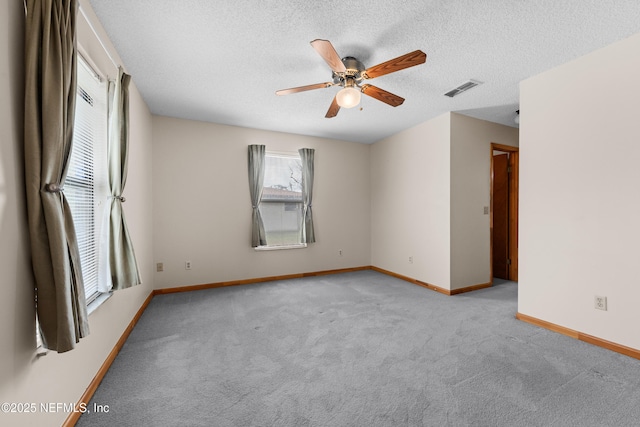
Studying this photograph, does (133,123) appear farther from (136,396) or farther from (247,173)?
(136,396)

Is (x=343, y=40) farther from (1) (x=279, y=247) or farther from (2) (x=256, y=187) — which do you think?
(1) (x=279, y=247)

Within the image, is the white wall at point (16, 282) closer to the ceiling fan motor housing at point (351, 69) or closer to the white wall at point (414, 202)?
the ceiling fan motor housing at point (351, 69)

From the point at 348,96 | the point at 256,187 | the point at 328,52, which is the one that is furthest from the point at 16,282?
the point at 256,187

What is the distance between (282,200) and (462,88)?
302cm

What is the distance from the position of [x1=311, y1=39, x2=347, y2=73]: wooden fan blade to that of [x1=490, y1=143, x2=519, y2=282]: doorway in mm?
3506

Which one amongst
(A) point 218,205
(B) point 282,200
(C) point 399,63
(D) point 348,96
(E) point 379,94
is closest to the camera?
(C) point 399,63

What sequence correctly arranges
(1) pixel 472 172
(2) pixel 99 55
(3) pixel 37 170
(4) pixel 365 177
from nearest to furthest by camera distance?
(3) pixel 37 170, (2) pixel 99 55, (1) pixel 472 172, (4) pixel 365 177

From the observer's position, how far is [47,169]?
1156 millimetres

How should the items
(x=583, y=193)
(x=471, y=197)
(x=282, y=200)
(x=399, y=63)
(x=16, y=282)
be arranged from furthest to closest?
(x=282, y=200)
(x=471, y=197)
(x=583, y=193)
(x=399, y=63)
(x=16, y=282)

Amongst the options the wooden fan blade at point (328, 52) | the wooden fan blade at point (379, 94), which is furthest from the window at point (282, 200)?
the wooden fan blade at point (328, 52)

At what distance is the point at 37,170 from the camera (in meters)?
1.13

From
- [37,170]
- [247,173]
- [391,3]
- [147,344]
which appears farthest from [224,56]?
[147,344]

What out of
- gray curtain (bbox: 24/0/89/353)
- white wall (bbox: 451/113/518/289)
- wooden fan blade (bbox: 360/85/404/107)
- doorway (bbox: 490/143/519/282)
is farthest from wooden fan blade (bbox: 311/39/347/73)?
doorway (bbox: 490/143/519/282)

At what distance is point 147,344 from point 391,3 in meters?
3.25
